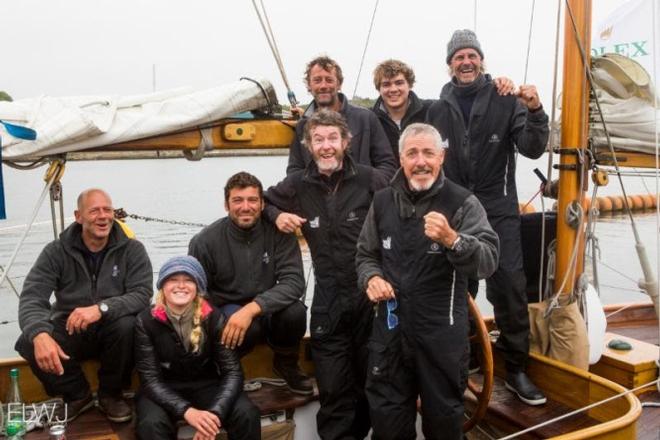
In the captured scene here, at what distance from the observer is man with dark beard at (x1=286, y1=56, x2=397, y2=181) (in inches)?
171

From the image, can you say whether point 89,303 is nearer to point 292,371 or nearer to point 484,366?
point 292,371

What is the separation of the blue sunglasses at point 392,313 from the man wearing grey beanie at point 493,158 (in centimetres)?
107

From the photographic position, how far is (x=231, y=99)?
446cm

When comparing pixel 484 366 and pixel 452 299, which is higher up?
pixel 452 299

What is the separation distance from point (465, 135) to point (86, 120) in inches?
88.3

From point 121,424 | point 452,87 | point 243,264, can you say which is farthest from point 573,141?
point 121,424

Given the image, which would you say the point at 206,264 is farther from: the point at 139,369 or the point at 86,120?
the point at 86,120

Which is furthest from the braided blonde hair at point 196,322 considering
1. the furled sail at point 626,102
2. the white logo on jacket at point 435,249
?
the furled sail at point 626,102

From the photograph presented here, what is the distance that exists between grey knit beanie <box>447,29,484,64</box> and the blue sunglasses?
1.72 metres

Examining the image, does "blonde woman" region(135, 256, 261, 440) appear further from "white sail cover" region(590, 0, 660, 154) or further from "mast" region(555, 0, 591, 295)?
"white sail cover" region(590, 0, 660, 154)

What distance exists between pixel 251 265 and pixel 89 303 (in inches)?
37.2

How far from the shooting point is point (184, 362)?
12.2 ft

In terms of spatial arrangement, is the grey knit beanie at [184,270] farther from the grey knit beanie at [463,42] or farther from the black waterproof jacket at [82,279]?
the grey knit beanie at [463,42]

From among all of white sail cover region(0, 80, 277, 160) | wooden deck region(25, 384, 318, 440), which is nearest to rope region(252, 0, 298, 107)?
white sail cover region(0, 80, 277, 160)
